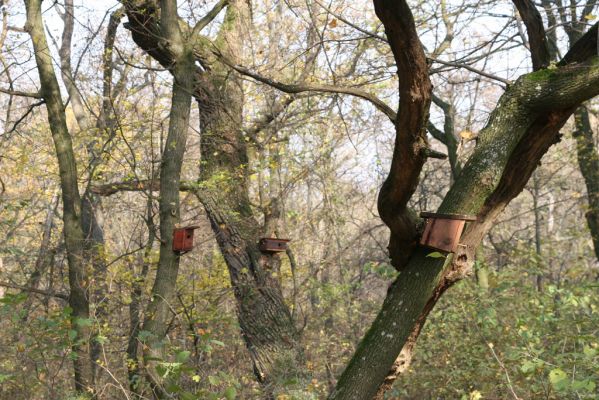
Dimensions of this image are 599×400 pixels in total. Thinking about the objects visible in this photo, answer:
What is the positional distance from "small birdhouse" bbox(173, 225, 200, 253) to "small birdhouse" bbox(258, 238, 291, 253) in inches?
69.1

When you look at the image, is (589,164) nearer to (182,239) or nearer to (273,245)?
(273,245)

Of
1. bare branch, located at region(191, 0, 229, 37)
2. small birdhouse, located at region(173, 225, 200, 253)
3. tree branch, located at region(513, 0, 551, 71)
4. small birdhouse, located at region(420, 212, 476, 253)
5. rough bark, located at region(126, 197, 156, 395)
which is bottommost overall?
rough bark, located at region(126, 197, 156, 395)

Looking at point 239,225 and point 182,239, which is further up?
point 239,225

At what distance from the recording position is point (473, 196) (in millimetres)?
3637

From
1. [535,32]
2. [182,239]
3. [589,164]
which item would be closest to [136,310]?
[182,239]

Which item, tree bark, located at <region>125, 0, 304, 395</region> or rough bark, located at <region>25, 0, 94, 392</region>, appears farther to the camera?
tree bark, located at <region>125, 0, 304, 395</region>

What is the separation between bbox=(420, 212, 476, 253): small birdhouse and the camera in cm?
342

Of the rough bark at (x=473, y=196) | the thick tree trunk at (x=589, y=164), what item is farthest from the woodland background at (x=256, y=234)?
the rough bark at (x=473, y=196)

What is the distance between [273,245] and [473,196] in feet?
12.4

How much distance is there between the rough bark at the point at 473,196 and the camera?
3533 millimetres

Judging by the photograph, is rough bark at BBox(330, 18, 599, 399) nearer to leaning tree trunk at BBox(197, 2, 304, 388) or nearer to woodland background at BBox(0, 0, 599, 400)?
woodland background at BBox(0, 0, 599, 400)

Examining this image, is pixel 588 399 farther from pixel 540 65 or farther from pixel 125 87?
pixel 125 87

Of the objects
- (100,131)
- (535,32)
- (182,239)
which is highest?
(535,32)

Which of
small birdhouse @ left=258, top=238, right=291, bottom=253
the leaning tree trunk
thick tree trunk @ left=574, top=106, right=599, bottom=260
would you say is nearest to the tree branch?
the leaning tree trunk
